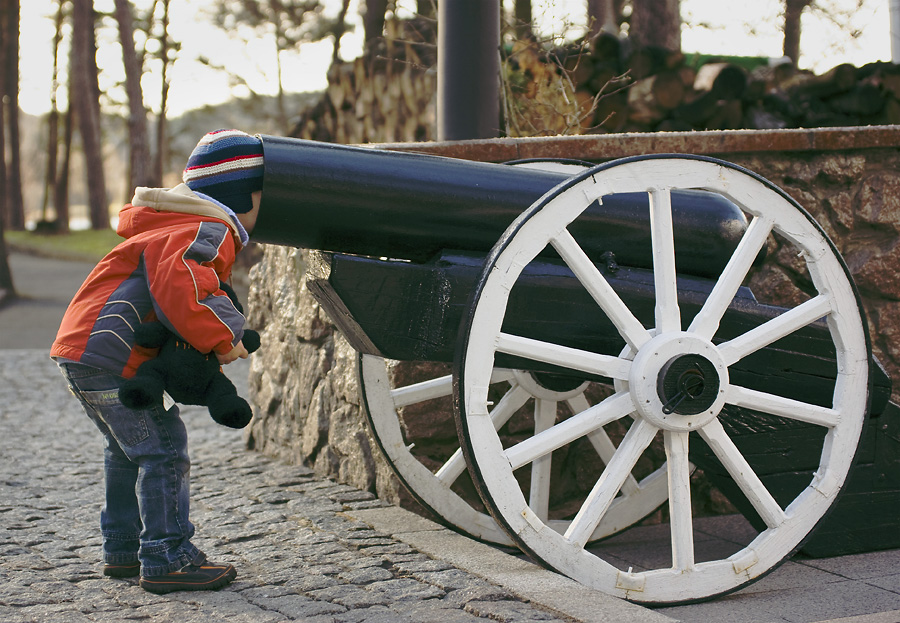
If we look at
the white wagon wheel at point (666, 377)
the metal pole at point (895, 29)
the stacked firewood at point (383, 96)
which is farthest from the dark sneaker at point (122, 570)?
the metal pole at point (895, 29)

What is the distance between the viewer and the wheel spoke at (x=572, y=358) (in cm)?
281

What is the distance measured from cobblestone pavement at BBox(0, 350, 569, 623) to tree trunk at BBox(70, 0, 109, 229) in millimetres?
20308

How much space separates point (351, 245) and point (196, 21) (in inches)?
996

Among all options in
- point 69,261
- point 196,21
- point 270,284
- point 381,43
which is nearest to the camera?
point 270,284

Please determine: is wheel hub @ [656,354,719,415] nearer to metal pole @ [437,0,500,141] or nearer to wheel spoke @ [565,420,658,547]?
wheel spoke @ [565,420,658,547]

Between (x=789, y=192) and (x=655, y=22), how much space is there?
26.8 ft

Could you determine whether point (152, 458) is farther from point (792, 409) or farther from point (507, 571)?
point (792, 409)

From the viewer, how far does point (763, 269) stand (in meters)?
4.15

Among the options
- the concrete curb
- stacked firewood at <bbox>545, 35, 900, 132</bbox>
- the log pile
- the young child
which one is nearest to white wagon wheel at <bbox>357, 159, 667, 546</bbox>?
the concrete curb

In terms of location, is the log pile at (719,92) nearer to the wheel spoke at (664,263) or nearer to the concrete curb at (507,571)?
the concrete curb at (507,571)

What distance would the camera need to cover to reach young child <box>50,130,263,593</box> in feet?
9.45

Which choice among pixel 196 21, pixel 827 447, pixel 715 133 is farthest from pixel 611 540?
pixel 196 21

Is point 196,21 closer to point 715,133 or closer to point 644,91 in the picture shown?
point 644,91

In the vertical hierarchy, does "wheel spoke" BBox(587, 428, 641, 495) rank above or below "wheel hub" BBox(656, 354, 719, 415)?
below
